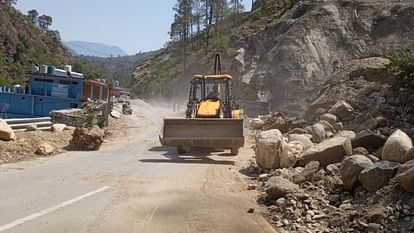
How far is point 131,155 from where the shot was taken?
15.2 meters

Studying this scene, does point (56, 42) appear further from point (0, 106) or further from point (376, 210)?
point (376, 210)

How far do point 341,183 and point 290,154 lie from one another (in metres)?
2.66

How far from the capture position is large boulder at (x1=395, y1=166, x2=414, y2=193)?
21.6 feet

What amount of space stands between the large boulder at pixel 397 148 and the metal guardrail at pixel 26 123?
527 inches

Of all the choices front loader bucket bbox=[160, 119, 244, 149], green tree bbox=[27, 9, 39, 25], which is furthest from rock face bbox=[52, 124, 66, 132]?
green tree bbox=[27, 9, 39, 25]

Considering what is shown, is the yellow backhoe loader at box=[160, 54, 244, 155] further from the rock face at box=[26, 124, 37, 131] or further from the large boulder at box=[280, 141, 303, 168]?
the rock face at box=[26, 124, 37, 131]

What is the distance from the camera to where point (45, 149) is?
14.9 m

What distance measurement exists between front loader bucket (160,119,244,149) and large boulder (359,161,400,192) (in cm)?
701

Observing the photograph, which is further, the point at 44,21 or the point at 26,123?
the point at 44,21

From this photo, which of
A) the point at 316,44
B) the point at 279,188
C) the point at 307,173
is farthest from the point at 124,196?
the point at 316,44

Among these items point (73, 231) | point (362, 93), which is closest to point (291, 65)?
point (362, 93)

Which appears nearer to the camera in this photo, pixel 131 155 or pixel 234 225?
pixel 234 225

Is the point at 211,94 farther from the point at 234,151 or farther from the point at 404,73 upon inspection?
the point at 404,73

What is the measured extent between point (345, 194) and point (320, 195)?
446 mm
